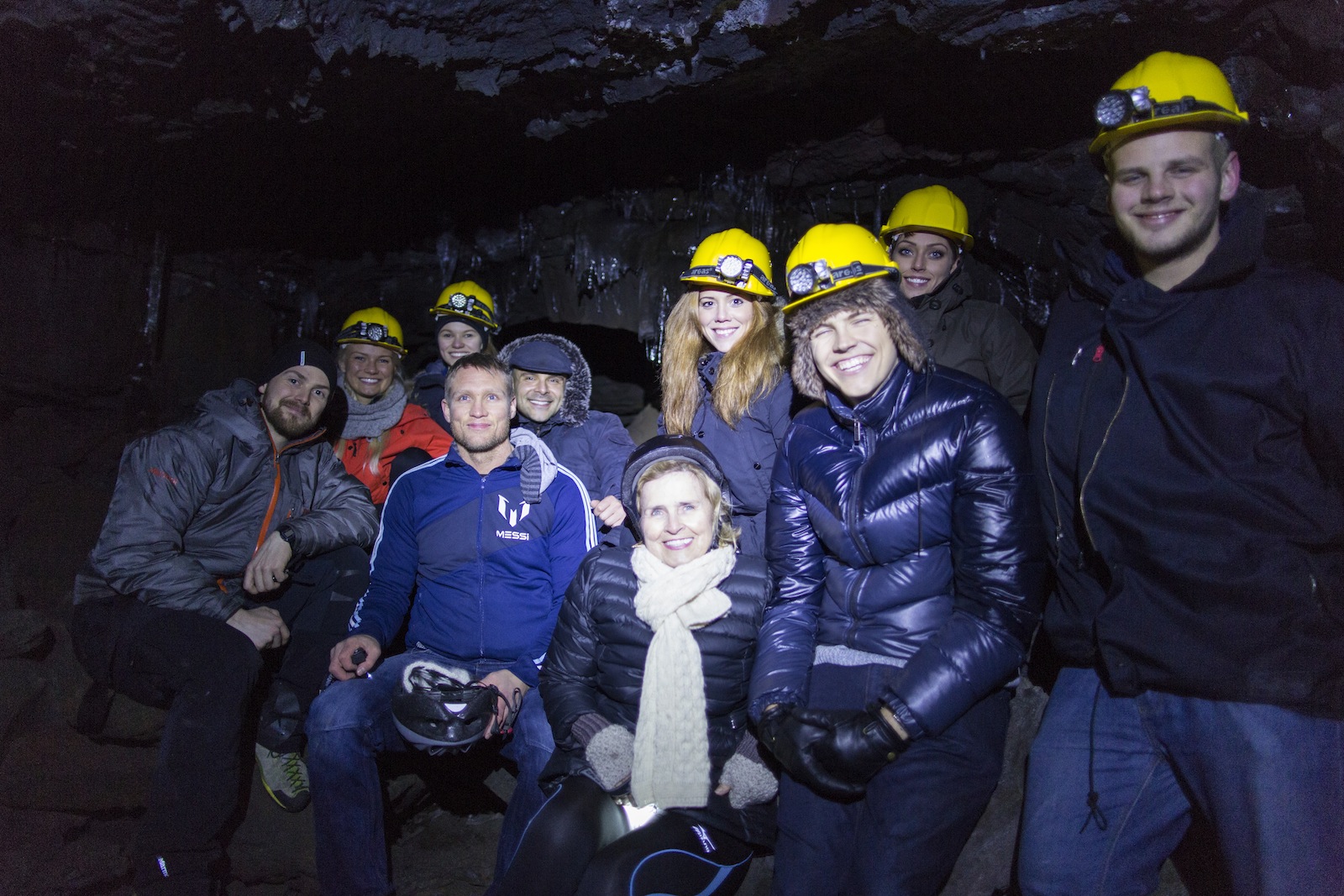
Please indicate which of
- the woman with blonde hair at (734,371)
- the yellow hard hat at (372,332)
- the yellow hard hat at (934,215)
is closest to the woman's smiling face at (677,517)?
the woman with blonde hair at (734,371)

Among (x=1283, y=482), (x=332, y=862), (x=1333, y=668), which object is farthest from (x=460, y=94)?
(x=1333, y=668)

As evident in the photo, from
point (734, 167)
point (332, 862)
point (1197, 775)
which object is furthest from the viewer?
point (734, 167)

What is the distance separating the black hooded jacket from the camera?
2.00 m

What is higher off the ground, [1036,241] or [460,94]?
[460,94]

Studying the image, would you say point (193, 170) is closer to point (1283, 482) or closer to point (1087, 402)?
point (1087, 402)

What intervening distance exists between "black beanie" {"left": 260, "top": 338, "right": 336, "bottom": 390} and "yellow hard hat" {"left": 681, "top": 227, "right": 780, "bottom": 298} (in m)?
2.10

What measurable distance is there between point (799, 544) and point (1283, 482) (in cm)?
140

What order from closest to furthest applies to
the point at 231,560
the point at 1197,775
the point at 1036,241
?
the point at 1197,775 < the point at 231,560 < the point at 1036,241

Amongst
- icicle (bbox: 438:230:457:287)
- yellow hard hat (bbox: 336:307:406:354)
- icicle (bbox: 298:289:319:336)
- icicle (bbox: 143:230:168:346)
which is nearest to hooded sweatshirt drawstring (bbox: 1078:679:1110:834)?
yellow hard hat (bbox: 336:307:406:354)

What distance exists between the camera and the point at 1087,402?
94.0 inches

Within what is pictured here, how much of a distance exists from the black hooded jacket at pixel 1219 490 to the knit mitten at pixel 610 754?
1507 millimetres

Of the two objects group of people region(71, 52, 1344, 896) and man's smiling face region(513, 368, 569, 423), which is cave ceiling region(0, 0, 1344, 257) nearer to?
group of people region(71, 52, 1344, 896)

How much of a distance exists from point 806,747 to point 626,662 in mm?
806

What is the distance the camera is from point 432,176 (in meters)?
7.32
